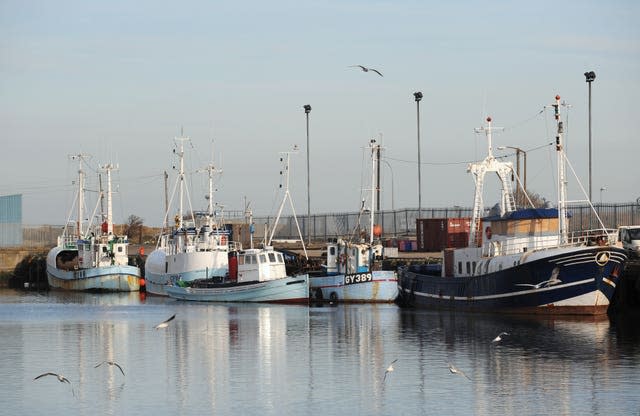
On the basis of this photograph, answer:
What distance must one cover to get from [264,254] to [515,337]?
29074 millimetres

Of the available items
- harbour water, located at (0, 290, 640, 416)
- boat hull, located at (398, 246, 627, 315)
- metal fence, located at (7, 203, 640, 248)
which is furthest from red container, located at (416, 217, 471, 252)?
boat hull, located at (398, 246, 627, 315)

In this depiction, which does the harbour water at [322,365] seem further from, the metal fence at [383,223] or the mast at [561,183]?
the metal fence at [383,223]

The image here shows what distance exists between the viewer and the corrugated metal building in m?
138

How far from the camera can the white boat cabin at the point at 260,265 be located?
7562 centimetres

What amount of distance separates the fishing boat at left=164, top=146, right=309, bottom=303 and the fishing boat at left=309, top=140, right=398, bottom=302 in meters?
1.53

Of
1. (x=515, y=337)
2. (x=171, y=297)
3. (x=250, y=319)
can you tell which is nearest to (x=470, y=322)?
(x=515, y=337)

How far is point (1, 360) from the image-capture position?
147 ft

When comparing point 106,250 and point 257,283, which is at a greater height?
point 106,250

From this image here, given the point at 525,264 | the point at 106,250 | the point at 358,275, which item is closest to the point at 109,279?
the point at 106,250

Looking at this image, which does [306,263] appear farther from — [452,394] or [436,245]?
[452,394]

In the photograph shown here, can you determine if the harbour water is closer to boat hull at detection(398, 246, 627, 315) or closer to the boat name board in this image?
boat hull at detection(398, 246, 627, 315)

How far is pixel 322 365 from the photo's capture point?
42188 mm

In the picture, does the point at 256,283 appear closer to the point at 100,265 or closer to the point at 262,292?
the point at 262,292

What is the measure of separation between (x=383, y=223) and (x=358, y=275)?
149ft
